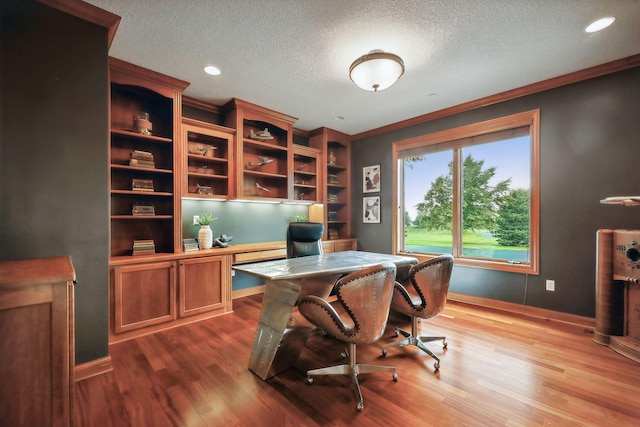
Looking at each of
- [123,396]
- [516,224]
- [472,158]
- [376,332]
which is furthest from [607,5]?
[123,396]

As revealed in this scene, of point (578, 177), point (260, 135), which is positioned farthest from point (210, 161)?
point (578, 177)

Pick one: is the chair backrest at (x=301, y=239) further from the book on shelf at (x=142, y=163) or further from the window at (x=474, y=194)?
the window at (x=474, y=194)

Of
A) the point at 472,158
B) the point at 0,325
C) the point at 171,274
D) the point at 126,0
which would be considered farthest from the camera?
the point at 472,158

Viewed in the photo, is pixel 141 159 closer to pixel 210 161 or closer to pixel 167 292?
pixel 210 161

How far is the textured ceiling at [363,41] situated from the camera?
1926 millimetres

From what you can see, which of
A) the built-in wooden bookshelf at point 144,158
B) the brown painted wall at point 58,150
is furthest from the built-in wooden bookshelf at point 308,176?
the brown painted wall at point 58,150

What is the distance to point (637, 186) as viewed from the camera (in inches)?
102

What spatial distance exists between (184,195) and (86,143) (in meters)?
1.21

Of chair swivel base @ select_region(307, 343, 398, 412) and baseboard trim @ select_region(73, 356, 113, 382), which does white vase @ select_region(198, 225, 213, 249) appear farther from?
chair swivel base @ select_region(307, 343, 398, 412)

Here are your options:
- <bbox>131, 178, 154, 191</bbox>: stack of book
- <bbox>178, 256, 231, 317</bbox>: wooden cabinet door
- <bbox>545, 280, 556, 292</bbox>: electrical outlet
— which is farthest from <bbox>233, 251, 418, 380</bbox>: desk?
<bbox>545, 280, 556, 292</bbox>: electrical outlet

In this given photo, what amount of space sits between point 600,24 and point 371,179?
10.5 feet

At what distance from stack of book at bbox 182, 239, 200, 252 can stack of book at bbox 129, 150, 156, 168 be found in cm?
95

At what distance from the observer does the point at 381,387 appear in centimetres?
186

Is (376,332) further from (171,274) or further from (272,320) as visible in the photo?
(171,274)
